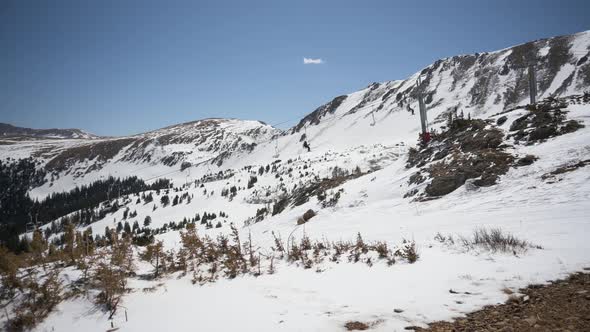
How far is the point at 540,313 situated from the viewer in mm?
3680

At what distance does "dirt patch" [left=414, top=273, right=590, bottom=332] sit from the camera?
11.3ft

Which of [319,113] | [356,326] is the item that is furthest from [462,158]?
[319,113]

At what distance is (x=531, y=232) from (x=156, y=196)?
279 feet

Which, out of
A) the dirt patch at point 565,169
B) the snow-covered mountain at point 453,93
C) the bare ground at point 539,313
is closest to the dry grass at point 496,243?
the bare ground at point 539,313

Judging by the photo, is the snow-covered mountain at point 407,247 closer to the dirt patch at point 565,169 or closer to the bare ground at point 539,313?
the dirt patch at point 565,169

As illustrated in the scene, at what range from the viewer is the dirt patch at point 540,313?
11.3 ft

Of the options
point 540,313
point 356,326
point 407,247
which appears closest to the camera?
point 540,313

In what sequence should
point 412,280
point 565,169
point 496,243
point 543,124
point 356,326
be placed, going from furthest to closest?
point 543,124, point 565,169, point 496,243, point 412,280, point 356,326

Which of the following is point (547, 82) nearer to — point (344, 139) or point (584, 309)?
point (344, 139)

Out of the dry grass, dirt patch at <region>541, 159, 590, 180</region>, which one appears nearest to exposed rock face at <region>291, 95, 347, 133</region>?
dirt patch at <region>541, 159, 590, 180</region>

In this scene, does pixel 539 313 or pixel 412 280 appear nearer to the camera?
pixel 539 313

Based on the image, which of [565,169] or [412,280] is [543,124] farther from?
[412,280]

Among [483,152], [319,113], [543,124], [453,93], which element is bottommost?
[483,152]

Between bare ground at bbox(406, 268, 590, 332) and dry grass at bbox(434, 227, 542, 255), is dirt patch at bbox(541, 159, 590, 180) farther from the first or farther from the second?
bare ground at bbox(406, 268, 590, 332)
